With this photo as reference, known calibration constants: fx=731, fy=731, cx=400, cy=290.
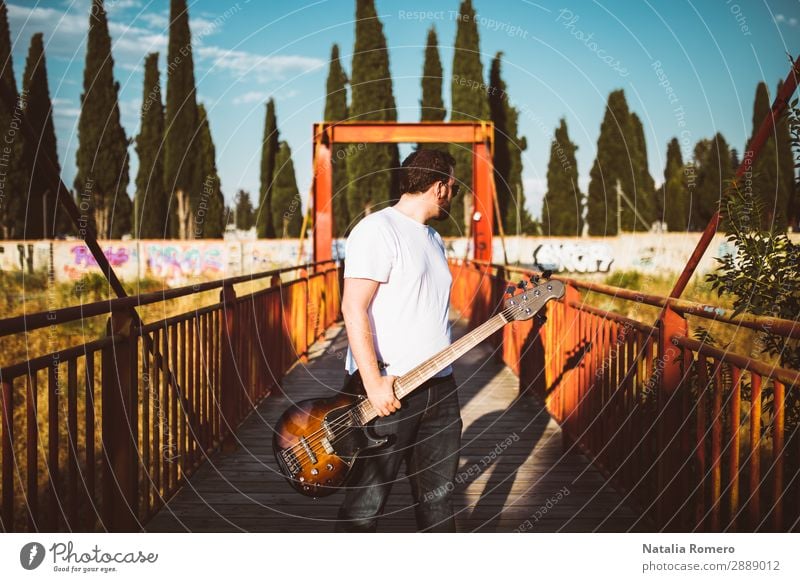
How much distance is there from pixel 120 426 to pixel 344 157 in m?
27.2

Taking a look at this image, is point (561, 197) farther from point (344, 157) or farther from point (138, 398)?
point (138, 398)

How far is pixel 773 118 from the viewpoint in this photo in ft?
10.3

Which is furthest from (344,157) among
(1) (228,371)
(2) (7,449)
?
(2) (7,449)

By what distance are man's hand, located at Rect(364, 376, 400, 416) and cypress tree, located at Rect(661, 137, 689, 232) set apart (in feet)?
172

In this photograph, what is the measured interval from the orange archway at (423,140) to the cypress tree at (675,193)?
1657 inches

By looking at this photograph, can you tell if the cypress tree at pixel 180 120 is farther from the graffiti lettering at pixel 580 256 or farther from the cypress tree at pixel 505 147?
the graffiti lettering at pixel 580 256

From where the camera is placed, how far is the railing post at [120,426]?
3.12 m

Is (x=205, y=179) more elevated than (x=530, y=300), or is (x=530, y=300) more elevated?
(x=205, y=179)

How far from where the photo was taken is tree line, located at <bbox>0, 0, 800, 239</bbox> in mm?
23312

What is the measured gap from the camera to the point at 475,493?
4227 millimetres

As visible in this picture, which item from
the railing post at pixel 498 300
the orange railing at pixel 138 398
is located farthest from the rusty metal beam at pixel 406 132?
the orange railing at pixel 138 398

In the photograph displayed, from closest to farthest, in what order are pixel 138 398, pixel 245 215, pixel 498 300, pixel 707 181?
1. pixel 138 398
2. pixel 498 300
3. pixel 707 181
4. pixel 245 215

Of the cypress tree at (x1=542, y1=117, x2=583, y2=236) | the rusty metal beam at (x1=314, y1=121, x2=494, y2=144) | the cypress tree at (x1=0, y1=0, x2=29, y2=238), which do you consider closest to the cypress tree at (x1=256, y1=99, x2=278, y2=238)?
the cypress tree at (x1=0, y1=0, x2=29, y2=238)

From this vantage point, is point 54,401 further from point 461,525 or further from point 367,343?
point 461,525
